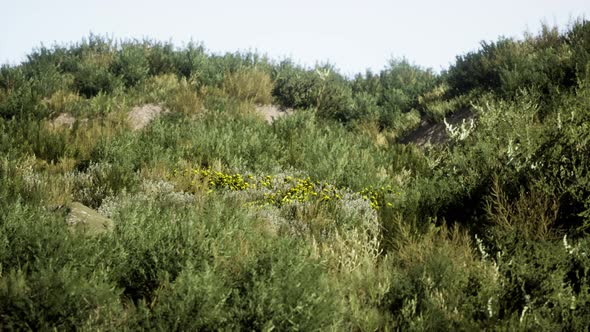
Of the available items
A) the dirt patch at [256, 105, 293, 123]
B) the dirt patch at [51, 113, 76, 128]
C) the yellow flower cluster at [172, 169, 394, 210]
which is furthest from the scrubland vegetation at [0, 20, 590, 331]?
the dirt patch at [256, 105, 293, 123]

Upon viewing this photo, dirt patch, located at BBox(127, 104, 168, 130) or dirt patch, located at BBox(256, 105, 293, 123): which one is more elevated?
dirt patch, located at BBox(256, 105, 293, 123)

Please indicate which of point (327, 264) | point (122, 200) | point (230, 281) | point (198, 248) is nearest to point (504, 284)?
point (327, 264)

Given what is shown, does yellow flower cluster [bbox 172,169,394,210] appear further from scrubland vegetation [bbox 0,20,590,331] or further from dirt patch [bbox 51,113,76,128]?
dirt patch [bbox 51,113,76,128]

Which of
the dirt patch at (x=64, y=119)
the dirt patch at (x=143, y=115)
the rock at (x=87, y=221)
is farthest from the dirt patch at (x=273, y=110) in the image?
the rock at (x=87, y=221)

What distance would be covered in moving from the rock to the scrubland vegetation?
8 cm

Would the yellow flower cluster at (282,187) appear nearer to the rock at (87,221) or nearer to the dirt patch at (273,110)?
the rock at (87,221)

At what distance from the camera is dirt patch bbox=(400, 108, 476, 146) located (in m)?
11.3

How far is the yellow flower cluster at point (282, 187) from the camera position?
6926 mm

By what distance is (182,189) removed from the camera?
23.8 ft

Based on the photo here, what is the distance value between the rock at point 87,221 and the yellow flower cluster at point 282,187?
1.85m

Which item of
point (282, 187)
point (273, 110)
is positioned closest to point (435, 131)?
point (273, 110)

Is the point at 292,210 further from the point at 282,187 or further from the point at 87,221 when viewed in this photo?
Result: the point at 87,221

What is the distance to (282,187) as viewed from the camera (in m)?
7.48

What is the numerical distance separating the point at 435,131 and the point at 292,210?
628 centimetres
